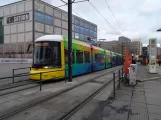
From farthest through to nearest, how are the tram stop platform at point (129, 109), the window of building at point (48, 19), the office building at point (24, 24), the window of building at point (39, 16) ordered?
the window of building at point (48, 19) < the office building at point (24, 24) < the window of building at point (39, 16) < the tram stop platform at point (129, 109)

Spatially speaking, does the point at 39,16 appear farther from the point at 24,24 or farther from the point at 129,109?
the point at 129,109

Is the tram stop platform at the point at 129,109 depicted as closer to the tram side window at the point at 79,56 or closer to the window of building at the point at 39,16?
the tram side window at the point at 79,56

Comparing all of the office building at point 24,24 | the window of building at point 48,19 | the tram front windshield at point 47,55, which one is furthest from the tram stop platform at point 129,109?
the window of building at point 48,19

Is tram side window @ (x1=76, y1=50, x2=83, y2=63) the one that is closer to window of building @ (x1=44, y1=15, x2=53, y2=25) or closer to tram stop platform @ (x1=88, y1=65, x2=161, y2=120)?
tram stop platform @ (x1=88, y1=65, x2=161, y2=120)

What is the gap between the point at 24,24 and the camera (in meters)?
46.8

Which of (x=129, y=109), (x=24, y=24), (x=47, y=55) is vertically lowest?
(x=129, y=109)

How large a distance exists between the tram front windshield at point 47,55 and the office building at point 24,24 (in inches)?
1442

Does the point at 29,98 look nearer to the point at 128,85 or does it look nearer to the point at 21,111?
the point at 21,111

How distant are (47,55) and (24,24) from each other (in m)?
40.5

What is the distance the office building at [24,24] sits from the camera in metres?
45.8

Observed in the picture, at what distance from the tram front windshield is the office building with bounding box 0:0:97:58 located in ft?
120

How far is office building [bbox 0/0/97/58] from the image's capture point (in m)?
45.8

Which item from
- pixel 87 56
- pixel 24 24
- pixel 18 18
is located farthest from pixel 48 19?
pixel 87 56

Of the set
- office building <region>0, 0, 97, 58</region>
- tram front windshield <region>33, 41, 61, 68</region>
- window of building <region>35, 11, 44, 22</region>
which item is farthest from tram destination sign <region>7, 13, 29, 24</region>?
tram front windshield <region>33, 41, 61, 68</region>
